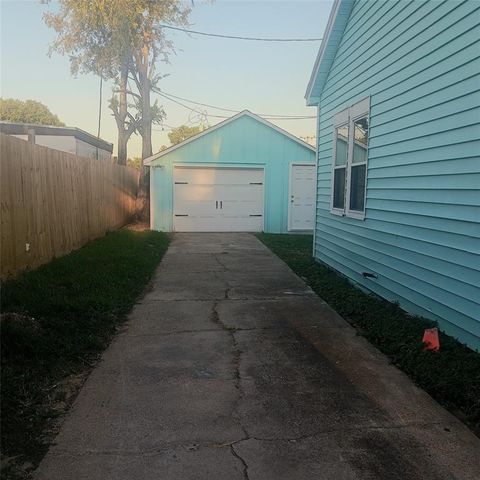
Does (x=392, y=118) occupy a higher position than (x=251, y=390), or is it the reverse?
(x=392, y=118)

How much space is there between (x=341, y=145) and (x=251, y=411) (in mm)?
6326

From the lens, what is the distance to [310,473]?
2.54m

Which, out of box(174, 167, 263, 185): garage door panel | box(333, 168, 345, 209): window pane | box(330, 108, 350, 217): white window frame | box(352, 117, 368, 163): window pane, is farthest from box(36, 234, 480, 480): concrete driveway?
box(174, 167, 263, 185): garage door panel

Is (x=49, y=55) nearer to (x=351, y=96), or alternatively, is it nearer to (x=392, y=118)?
(x=351, y=96)

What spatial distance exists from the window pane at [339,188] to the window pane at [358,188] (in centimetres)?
51

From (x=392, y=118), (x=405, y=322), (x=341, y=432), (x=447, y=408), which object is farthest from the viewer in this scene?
(x=392, y=118)

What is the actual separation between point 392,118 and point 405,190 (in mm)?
1085

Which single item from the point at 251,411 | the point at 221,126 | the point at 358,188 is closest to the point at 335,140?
the point at 358,188

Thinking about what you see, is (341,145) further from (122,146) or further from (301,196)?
(122,146)

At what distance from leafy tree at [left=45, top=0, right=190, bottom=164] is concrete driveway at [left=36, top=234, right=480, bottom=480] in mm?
16303

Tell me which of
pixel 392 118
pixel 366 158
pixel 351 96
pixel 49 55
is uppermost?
pixel 49 55

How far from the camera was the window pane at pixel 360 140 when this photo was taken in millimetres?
7294

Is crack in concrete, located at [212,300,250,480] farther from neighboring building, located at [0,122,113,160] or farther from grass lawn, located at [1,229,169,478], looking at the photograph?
neighboring building, located at [0,122,113,160]

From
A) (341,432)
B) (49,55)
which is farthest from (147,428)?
(49,55)
